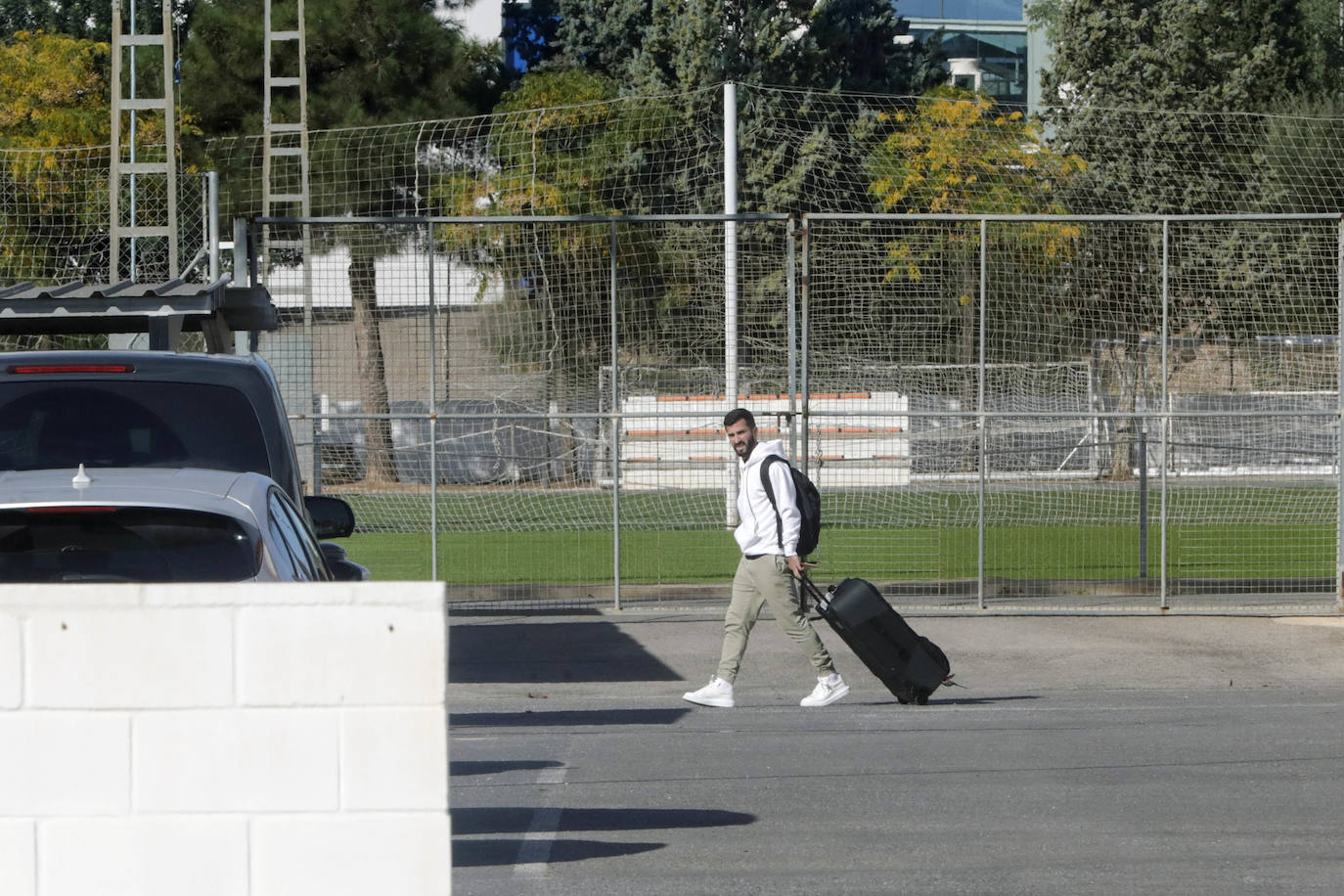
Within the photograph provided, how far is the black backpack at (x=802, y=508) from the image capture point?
1033 centimetres

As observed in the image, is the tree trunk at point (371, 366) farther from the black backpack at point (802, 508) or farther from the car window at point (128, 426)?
the car window at point (128, 426)

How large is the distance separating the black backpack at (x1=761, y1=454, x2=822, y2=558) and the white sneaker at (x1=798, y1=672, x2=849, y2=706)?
759mm

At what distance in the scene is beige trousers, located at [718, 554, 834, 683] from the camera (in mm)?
10297

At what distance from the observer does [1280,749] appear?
8672mm

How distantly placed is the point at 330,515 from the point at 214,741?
192 inches

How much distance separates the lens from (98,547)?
5793mm

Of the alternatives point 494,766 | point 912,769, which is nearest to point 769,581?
point 912,769

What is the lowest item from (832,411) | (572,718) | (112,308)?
(572,718)

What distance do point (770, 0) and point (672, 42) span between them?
2566 mm

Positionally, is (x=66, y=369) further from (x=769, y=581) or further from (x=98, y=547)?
(x=769, y=581)

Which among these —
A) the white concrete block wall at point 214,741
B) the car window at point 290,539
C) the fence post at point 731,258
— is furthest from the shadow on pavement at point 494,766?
the fence post at point 731,258

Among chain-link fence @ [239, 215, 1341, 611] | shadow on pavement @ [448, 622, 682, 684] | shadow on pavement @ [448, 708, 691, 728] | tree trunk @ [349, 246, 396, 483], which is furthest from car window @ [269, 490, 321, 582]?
tree trunk @ [349, 246, 396, 483]

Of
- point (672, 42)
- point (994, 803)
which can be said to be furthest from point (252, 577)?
point (672, 42)

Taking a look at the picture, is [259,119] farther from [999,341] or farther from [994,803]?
[994,803]
